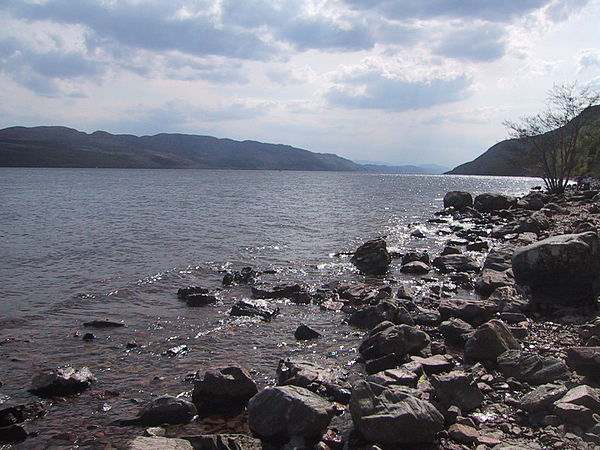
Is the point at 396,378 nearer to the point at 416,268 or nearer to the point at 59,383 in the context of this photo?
the point at 59,383

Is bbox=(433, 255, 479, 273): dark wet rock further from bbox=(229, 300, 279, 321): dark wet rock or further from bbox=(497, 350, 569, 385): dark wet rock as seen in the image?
bbox=(497, 350, 569, 385): dark wet rock

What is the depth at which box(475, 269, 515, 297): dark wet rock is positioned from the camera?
1915 cm

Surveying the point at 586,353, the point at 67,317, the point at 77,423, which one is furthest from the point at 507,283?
the point at 67,317

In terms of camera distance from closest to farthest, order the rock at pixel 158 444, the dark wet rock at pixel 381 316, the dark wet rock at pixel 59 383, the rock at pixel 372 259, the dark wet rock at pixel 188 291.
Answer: the rock at pixel 158 444 → the dark wet rock at pixel 59 383 → the dark wet rock at pixel 381 316 → the dark wet rock at pixel 188 291 → the rock at pixel 372 259

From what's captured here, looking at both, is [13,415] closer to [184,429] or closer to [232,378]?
[184,429]

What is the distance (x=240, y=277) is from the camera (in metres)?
23.2

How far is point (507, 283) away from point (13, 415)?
17.5 metres

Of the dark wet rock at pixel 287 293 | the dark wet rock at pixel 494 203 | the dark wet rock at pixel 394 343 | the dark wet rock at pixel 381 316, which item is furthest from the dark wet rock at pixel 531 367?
the dark wet rock at pixel 494 203

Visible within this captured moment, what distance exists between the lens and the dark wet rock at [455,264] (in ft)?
81.0

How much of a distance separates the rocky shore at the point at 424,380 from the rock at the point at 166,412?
0.07 feet

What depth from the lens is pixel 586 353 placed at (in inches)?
396

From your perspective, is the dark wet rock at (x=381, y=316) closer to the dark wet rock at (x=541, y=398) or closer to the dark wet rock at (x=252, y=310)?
the dark wet rock at (x=252, y=310)

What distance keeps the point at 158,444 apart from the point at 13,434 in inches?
140

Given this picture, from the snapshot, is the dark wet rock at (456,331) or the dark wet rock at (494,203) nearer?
the dark wet rock at (456,331)
